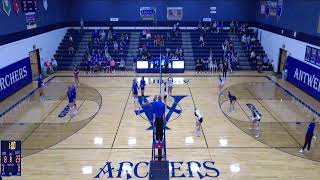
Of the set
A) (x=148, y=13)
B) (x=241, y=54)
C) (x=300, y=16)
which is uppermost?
(x=148, y=13)

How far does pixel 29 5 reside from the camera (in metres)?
26.5

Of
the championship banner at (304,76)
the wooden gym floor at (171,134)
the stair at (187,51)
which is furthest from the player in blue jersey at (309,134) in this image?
the stair at (187,51)

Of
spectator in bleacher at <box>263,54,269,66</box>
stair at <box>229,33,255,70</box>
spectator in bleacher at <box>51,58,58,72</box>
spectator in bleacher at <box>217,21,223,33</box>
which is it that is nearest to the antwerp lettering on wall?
spectator in bleacher at <box>51,58,58,72</box>

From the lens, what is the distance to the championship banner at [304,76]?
22.3m

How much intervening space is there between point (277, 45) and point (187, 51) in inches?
350

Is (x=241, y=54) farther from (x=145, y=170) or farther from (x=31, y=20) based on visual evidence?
(x=145, y=170)

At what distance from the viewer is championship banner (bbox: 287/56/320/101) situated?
73.3 ft

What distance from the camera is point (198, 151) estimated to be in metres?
14.3

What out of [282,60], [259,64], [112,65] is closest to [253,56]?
[259,64]

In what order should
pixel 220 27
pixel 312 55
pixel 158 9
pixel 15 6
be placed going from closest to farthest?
pixel 312 55 → pixel 15 6 → pixel 220 27 → pixel 158 9

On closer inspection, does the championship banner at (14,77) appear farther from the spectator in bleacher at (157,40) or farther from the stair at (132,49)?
the spectator in bleacher at (157,40)

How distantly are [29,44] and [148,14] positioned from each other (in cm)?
1462

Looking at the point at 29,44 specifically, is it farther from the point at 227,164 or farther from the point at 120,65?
the point at 227,164

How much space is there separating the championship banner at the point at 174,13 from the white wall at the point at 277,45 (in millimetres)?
8986
